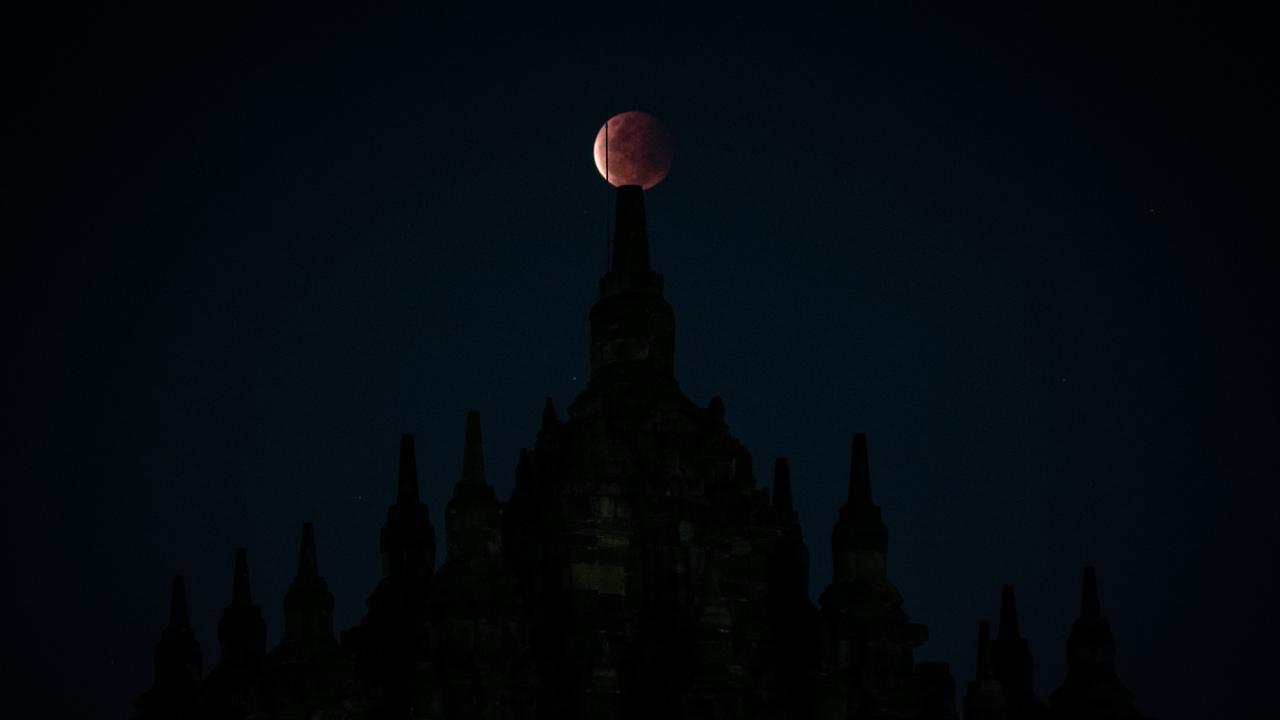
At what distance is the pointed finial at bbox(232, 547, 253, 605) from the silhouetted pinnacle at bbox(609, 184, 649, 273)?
10149mm

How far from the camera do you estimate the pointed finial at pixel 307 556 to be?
116 feet

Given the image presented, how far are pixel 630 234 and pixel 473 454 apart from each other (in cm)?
742

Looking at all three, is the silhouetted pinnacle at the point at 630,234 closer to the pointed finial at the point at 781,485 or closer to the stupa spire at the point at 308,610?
the pointed finial at the point at 781,485

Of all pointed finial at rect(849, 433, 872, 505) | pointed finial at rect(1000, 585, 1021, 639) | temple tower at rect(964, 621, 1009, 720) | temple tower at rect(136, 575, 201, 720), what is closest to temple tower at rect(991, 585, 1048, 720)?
pointed finial at rect(1000, 585, 1021, 639)

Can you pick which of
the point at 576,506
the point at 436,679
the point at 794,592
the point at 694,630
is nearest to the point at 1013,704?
the point at 794,592

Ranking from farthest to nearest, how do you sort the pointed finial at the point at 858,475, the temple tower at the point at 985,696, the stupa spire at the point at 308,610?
1. the pointed finial at the point at 858,475
2. the temple tower at the point at 985,696
3. the stupa spire at the point at 308,610

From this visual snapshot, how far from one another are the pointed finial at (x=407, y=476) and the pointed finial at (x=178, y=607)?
5458mm

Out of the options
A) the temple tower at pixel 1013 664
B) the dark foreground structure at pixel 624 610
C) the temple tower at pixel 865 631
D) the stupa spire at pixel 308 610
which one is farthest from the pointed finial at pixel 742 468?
the stupa spire at pixel 308 610

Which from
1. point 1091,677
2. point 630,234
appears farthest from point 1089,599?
point 630,234

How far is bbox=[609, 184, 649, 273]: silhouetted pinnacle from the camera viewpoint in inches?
1633

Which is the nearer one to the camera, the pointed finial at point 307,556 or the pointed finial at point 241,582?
the pointed finial at point 307,556

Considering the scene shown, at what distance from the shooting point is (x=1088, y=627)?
124ft

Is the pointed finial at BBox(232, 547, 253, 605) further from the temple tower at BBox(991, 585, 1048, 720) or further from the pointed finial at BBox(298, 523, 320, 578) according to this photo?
the temple tower at BBox(991, 585, 1048, 720)

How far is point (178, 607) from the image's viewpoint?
1662 inches
